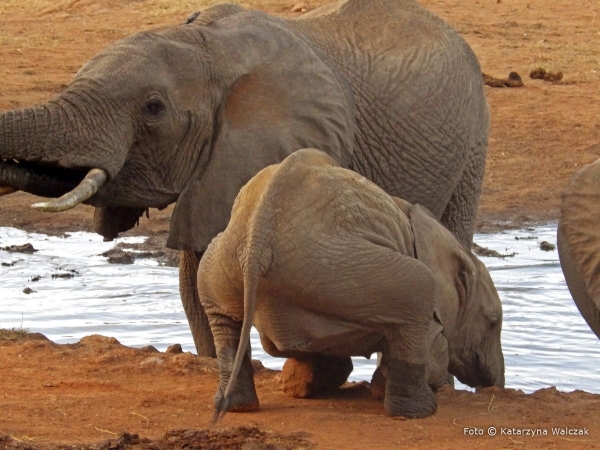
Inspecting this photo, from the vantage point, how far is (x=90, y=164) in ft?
14.4

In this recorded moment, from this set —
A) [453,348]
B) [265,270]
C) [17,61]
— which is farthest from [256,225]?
[17,61]

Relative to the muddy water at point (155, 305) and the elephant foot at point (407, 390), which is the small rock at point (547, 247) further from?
the elephant foot at point (407, 390)

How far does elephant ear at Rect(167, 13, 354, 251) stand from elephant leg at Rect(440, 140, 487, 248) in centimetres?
86

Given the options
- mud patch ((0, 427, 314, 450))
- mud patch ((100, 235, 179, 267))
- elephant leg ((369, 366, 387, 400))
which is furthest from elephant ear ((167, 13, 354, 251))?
mud patch ((100, 235, 179, 267))

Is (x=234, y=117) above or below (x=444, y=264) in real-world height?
above

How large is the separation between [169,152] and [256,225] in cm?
91

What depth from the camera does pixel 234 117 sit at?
471 cm

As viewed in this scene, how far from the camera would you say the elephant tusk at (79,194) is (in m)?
4.14

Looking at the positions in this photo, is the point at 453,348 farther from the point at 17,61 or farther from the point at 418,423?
the point at 17,61

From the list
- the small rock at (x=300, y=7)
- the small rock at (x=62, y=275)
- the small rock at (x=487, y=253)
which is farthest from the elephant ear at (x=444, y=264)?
the small rock at (x=300, y=7)

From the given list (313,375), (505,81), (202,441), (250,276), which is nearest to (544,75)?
(505,81)

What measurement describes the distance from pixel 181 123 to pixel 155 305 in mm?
2092

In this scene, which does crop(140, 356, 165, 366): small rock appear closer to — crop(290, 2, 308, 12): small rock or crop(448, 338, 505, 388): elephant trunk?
crop(448, 338, 505, 388): elephant trunk

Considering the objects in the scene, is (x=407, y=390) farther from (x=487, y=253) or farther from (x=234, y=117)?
(x=487, y=253)
